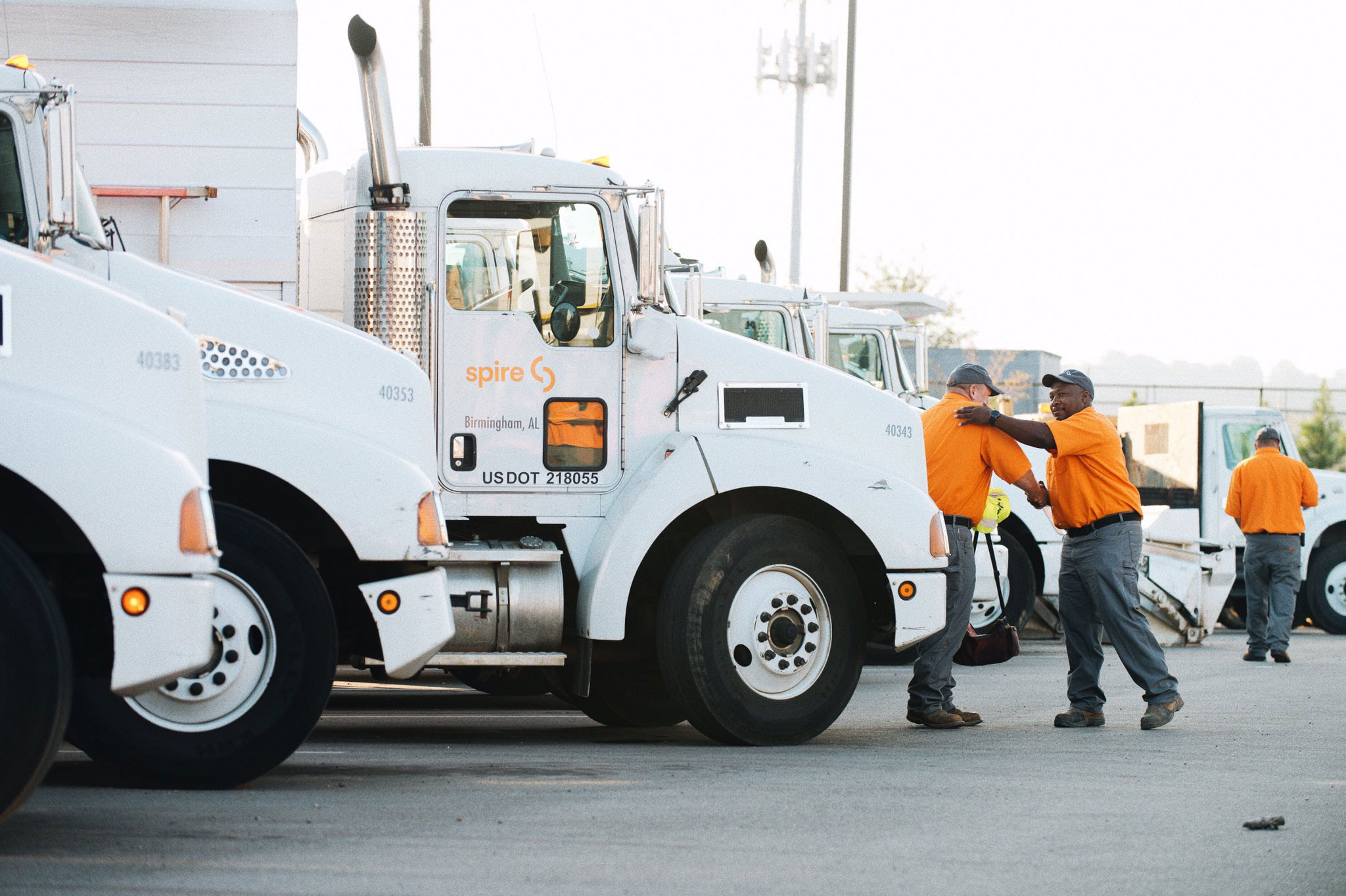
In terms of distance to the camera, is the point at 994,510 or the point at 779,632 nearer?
the point at 779,632

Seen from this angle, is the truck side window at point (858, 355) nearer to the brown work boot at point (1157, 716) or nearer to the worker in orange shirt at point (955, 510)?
the worker in orange shirt at point (955, 510)

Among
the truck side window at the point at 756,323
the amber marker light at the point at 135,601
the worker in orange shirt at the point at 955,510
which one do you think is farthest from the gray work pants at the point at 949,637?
the amber marker light at the point at 135,601

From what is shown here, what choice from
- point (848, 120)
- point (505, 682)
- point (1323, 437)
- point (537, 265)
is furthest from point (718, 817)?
point (1323, 437)

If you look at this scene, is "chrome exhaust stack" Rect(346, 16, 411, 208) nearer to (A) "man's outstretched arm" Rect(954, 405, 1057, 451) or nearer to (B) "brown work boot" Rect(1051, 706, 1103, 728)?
(A) "man's outstretched arm" Rect(954, 405, 1057, 451)

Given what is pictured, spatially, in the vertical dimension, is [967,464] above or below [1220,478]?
above

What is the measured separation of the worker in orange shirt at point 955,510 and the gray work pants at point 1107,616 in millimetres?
513

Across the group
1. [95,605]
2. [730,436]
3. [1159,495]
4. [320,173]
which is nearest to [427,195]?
[320,173]

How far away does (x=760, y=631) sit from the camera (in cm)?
820

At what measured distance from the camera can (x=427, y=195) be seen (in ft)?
27.3

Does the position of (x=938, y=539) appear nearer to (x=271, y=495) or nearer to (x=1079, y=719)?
(x=1079, y=719)

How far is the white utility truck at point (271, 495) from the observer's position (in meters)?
6.42

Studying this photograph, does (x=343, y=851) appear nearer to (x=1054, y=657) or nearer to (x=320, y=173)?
(x=320, y=173)

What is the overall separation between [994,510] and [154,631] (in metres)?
8.51

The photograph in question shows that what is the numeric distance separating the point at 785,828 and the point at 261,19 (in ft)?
15.4
